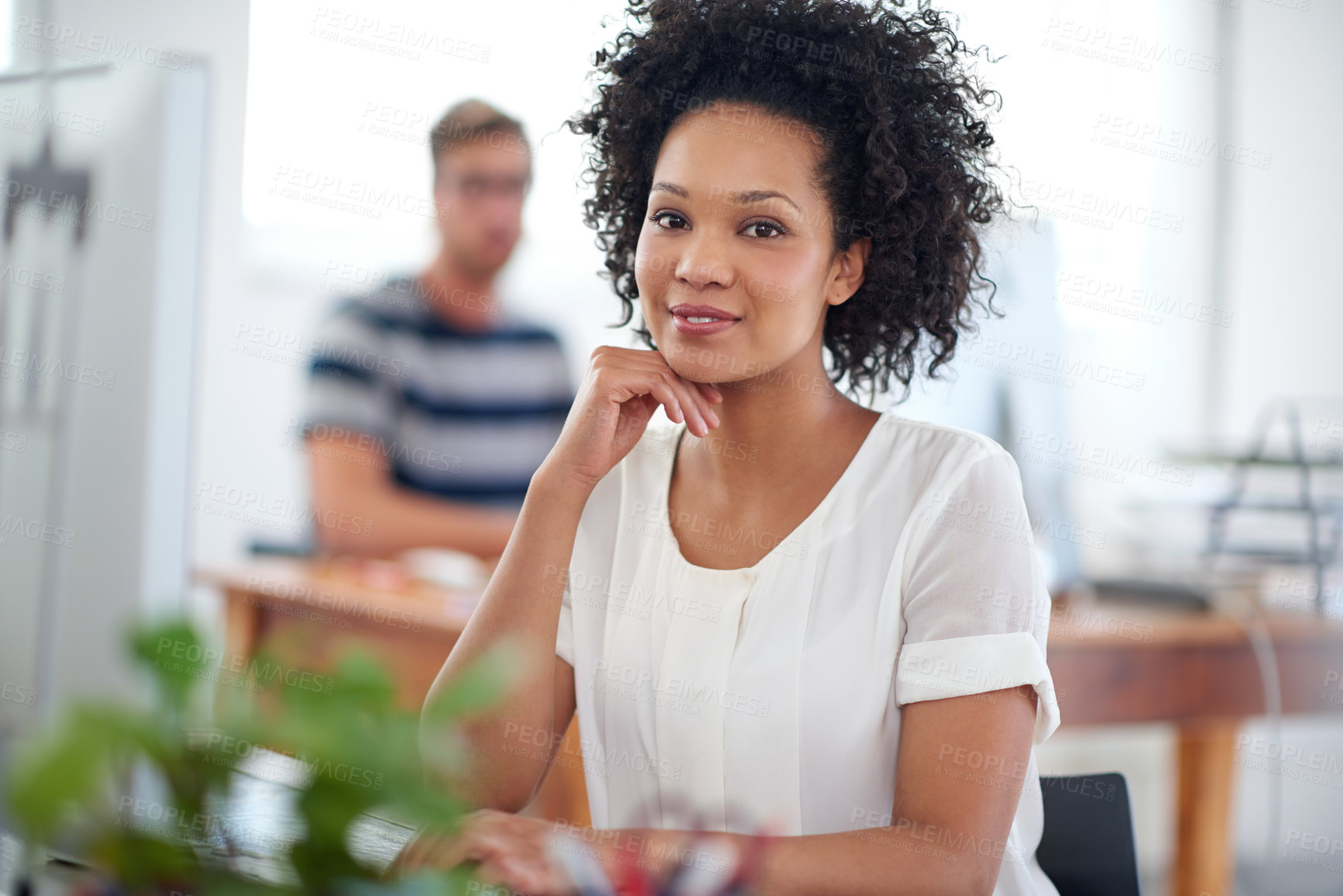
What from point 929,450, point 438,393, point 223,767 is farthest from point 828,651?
point 438,393

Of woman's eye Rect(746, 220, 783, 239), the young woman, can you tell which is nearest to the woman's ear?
the young woman

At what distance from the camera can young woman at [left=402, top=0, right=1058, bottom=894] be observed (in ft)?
3.81

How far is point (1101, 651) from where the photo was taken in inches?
77.8

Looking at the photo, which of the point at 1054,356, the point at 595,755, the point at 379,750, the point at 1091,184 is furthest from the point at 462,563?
the point at 1091,184

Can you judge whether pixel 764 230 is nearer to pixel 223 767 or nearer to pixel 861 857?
pixel 861 857

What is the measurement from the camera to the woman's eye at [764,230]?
1285 millimetres

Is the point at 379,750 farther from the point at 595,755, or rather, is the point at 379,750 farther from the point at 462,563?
the point at 462,563

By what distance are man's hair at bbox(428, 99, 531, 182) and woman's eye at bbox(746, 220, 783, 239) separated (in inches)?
57.5

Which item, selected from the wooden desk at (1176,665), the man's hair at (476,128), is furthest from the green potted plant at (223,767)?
the man's hair at (476,128)

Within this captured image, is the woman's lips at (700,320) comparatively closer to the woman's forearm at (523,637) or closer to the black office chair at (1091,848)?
the woman's forearm at (523,637)

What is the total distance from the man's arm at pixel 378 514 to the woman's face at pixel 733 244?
1332 millimetres

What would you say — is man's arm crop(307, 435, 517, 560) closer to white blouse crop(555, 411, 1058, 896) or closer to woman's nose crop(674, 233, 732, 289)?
white blouse crop(555, 411, 1058, 896)

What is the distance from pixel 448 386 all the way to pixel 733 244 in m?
1.58

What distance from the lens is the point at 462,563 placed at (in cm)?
232
